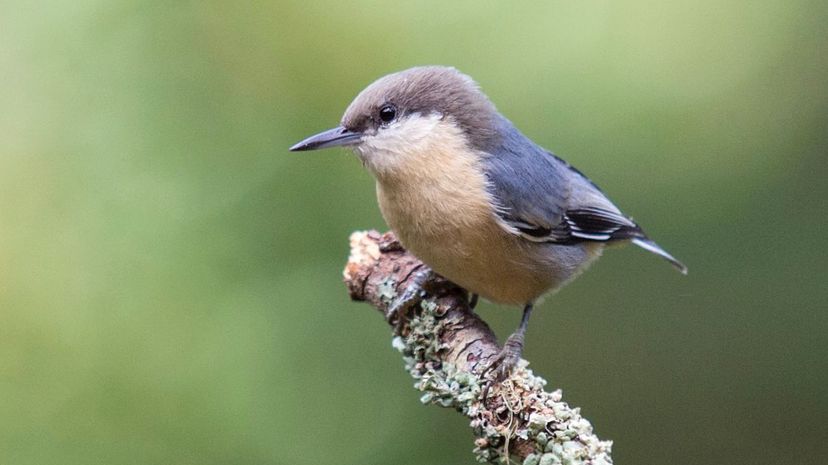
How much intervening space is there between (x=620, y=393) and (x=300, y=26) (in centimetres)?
221

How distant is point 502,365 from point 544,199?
90cm

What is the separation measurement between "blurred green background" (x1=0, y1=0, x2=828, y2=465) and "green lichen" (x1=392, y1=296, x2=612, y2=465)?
3.89ft

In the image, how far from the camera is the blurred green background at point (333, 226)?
368 centimetres

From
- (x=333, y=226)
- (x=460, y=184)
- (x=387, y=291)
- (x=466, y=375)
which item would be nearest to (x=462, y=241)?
(x=460, y=184)

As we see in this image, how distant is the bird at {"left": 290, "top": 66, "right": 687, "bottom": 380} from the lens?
2.93 metres

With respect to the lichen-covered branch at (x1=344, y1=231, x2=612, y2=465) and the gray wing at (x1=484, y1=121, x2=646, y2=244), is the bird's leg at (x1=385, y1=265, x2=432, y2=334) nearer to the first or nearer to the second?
the lichen-covered branch at (x1=344, y1=231, x2=612, y2=465)

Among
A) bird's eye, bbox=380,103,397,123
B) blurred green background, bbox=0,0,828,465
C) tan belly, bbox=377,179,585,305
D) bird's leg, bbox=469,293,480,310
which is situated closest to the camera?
tan belly, bbox=377,179,585,305

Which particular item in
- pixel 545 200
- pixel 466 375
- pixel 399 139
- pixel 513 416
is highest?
pixel 399 139

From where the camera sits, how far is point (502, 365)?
8.09ft

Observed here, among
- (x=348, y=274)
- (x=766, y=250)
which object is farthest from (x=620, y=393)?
(x=348, y=274)

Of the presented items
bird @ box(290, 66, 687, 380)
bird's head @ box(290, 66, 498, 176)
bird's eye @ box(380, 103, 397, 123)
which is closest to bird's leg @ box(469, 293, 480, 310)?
bird @ box(290, 66, 687, 380)

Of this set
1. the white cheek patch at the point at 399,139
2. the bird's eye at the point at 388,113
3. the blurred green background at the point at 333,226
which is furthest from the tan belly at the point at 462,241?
the blurred green background at the point at 333,226

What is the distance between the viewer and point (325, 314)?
3994 mm

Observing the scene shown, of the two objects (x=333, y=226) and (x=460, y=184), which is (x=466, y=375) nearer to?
(x=460, y=184)
